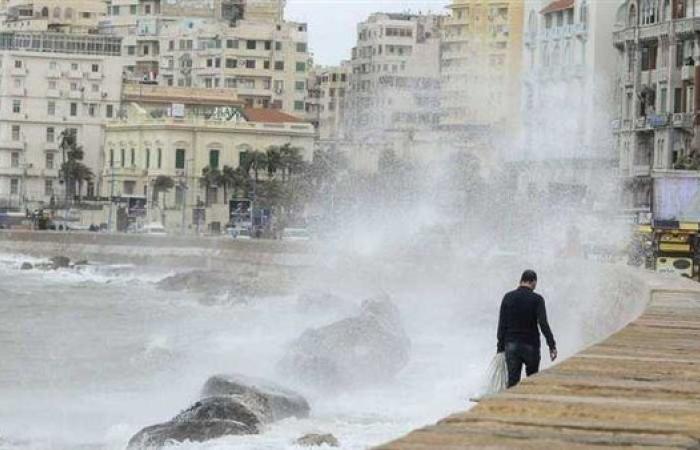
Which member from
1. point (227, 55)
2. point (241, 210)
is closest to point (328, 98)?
point (227, 55)

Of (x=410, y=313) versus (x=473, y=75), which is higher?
(x=473, y=75)

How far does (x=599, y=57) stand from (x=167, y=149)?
93.9 feet

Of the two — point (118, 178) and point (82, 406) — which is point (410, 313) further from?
point (118, 178)

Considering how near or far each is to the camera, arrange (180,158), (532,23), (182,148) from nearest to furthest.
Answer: (532,23)
(182,148)
(180,158)

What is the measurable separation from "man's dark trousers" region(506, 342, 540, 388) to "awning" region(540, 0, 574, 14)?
75409 mm

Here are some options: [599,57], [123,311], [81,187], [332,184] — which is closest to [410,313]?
[123,311]

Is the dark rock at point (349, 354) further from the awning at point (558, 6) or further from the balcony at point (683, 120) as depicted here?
the awning at point (558, 6)

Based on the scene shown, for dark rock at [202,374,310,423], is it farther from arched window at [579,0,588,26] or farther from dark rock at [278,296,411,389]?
arched window at [579,0,588,26]

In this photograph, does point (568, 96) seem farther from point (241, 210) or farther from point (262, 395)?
point (262, 395)

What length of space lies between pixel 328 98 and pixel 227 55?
2520cm

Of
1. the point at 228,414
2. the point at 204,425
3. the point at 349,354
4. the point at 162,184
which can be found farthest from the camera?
the point at 162,184

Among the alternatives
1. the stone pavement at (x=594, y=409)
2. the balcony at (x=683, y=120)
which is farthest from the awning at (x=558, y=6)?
the stone pavement at (x=594, y=409)

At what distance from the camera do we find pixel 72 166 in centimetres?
11338

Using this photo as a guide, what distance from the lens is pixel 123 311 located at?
60.7m
